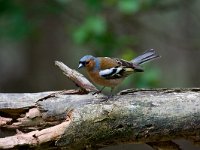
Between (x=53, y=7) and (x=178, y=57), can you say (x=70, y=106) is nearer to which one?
(x=53, y=7)

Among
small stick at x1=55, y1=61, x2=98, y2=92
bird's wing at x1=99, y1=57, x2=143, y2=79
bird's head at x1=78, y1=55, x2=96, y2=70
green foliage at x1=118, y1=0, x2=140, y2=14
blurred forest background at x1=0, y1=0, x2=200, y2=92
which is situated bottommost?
small stick at x1=55, y1=61, x2=98, y2=92

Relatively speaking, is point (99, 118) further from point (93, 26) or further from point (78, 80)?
point (93, 26)

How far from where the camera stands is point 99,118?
300cm

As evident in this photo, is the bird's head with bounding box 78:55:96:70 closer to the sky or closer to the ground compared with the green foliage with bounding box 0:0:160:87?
closer to the ground

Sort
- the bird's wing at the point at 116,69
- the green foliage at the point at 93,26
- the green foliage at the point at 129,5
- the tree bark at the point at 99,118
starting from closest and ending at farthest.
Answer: the tree bark at the point at 99,118 → the bird's wing at the point at 116,69 → the green foliage at the point at 129,5 → the green foliage at the point at 93,26

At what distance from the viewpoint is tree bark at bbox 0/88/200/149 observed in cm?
295

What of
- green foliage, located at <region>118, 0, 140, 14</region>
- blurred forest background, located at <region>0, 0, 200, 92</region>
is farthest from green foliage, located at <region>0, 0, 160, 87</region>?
blurred forest background, located at <region>0, 0, 200, 92</region>

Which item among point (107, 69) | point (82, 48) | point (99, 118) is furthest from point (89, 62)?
point (82, 48)

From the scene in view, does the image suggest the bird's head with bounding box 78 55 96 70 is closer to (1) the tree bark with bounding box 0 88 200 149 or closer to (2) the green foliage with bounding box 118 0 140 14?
(1) the tree bark with bounding box 0 88 200 149

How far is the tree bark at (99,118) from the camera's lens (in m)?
2.95

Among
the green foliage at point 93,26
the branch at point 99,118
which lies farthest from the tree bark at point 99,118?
the green foliage at point 93,26

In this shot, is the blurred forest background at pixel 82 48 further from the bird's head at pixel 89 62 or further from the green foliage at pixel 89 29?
the bird's head at pixel 89 62

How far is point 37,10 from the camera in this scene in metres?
5.68

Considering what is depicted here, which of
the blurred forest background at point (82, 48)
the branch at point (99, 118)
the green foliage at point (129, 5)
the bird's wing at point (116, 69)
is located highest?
the blurred forest background at point (82, 48)
